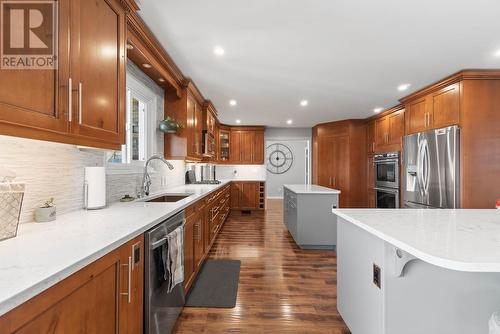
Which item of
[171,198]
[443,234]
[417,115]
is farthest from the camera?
[417,115]

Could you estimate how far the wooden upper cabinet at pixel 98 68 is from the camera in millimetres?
1311

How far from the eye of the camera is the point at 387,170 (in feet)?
16.8

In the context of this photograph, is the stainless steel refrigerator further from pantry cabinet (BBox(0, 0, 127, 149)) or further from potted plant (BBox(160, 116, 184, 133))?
pantry cabinet (BBox(0, 0, 127, 149))

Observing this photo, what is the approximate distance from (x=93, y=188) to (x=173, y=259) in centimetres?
76

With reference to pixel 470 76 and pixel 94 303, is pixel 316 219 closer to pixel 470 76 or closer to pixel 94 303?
pixel 470 76

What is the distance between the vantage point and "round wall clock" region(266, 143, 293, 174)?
31.8 feet

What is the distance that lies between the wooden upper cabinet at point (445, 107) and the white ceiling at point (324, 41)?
0.24 metres

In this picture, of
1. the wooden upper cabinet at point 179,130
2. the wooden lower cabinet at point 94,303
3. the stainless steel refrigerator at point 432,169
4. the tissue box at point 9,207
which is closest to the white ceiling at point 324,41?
the wooden upper cabinet at point 179,130

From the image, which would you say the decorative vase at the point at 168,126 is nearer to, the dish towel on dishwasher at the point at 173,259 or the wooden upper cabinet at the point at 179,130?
the wooden upper cabinet at the point at 179,130

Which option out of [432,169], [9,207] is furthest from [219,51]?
[432,169]

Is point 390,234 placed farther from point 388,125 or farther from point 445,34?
point 388,125

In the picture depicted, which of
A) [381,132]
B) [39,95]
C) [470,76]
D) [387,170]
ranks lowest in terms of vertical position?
[387,170]

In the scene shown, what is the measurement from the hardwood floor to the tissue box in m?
1.34

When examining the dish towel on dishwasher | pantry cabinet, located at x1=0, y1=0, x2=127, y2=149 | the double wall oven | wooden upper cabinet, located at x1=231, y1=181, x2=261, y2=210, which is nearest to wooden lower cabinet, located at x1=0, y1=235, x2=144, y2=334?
the dish towel on dishwasher
